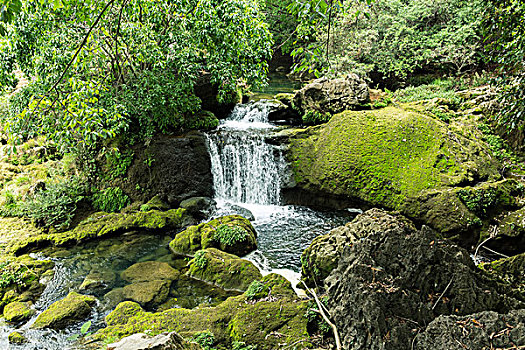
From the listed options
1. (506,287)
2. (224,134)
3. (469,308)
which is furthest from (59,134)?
(224,134)

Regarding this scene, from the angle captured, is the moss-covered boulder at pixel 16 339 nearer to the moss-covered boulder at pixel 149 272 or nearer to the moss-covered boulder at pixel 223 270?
the moss-covered boulder at pixel 149 272

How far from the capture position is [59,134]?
155 inches

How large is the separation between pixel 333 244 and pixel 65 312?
4443 mm

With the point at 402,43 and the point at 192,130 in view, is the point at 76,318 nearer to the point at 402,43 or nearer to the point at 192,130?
the point at 192,130

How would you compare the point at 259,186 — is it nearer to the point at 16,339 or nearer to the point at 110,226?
the point at 110,226

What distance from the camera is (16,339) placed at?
14.8 ft

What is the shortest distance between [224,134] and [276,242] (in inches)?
173

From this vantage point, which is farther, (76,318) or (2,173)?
(2,173)

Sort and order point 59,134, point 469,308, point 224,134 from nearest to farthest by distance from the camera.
A: point 469,308, point 59,134, point 224,134

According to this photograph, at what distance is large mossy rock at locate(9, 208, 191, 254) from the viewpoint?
298 inches

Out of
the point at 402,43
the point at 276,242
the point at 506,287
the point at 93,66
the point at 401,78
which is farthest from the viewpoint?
the point at 401,78

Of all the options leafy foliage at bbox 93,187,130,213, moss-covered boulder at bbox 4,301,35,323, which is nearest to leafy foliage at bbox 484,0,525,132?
moss-covered boulder at bbox 4,301,35,323

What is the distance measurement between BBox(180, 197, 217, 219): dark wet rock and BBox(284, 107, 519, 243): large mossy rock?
2.33 meters

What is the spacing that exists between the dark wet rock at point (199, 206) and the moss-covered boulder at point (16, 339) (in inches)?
182
